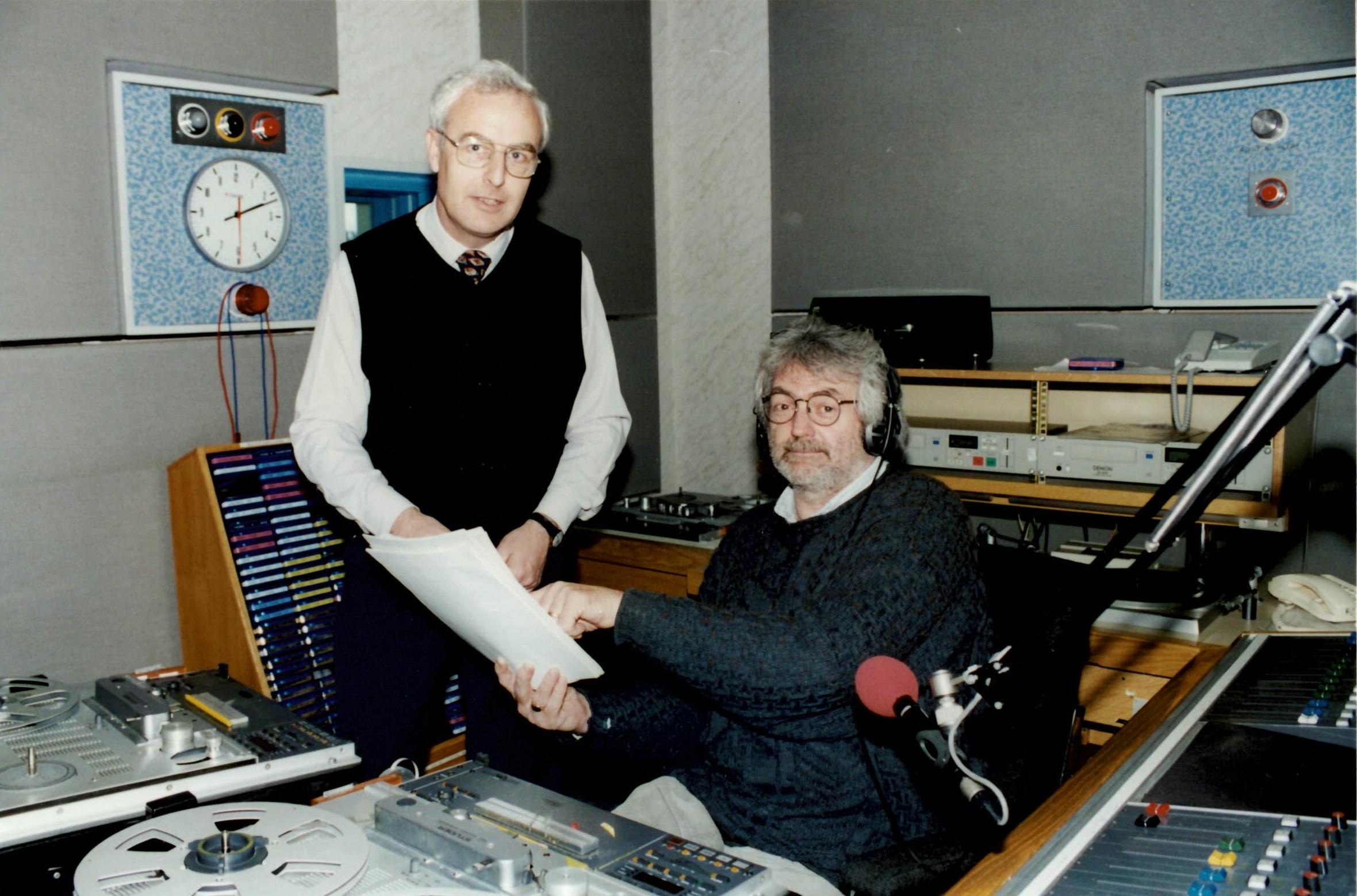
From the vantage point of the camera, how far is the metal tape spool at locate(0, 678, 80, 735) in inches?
69.6

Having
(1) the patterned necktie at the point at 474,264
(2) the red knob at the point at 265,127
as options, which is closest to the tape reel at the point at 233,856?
(1) the patterned necktie at the point at 474,264

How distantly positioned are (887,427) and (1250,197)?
1.53 metres

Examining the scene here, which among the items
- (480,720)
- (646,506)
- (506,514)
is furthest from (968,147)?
(480,720)

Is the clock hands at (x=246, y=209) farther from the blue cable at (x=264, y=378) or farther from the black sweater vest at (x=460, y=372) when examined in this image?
the black sweater vest at (x=460, y=372)

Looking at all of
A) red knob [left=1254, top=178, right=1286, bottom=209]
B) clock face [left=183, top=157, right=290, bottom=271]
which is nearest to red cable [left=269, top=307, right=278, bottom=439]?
clock face [left=183, top=157, right=290, bottom=271]

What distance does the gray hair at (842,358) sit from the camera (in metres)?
1.97

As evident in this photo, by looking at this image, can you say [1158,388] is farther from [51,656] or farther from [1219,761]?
[51,656]

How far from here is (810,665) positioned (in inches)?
63.0

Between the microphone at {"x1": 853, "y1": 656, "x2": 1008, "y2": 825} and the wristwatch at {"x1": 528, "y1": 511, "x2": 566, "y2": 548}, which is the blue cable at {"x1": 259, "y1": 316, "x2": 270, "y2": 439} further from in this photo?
the microphone at {"x1": 853, "y1": 656, "x2": 1008, "y2": 825}

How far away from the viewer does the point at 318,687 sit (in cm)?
276

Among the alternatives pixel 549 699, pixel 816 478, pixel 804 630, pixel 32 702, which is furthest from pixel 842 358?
pixel 32 702

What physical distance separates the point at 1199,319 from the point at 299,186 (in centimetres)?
235

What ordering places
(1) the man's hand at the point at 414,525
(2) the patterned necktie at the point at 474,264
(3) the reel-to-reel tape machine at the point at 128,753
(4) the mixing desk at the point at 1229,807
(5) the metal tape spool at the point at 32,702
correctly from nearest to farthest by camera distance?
(4) the mixing desk at the point at 1229,807 → (3) the reel-to-reel tape machine at the point at 128,753 → (5) the metal tape spool at the point at 32,702 → (1) the man's hand at the point at 414,525 → (2) the patterned necktie at the point at 474,264

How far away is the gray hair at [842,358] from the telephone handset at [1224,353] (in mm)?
1097
